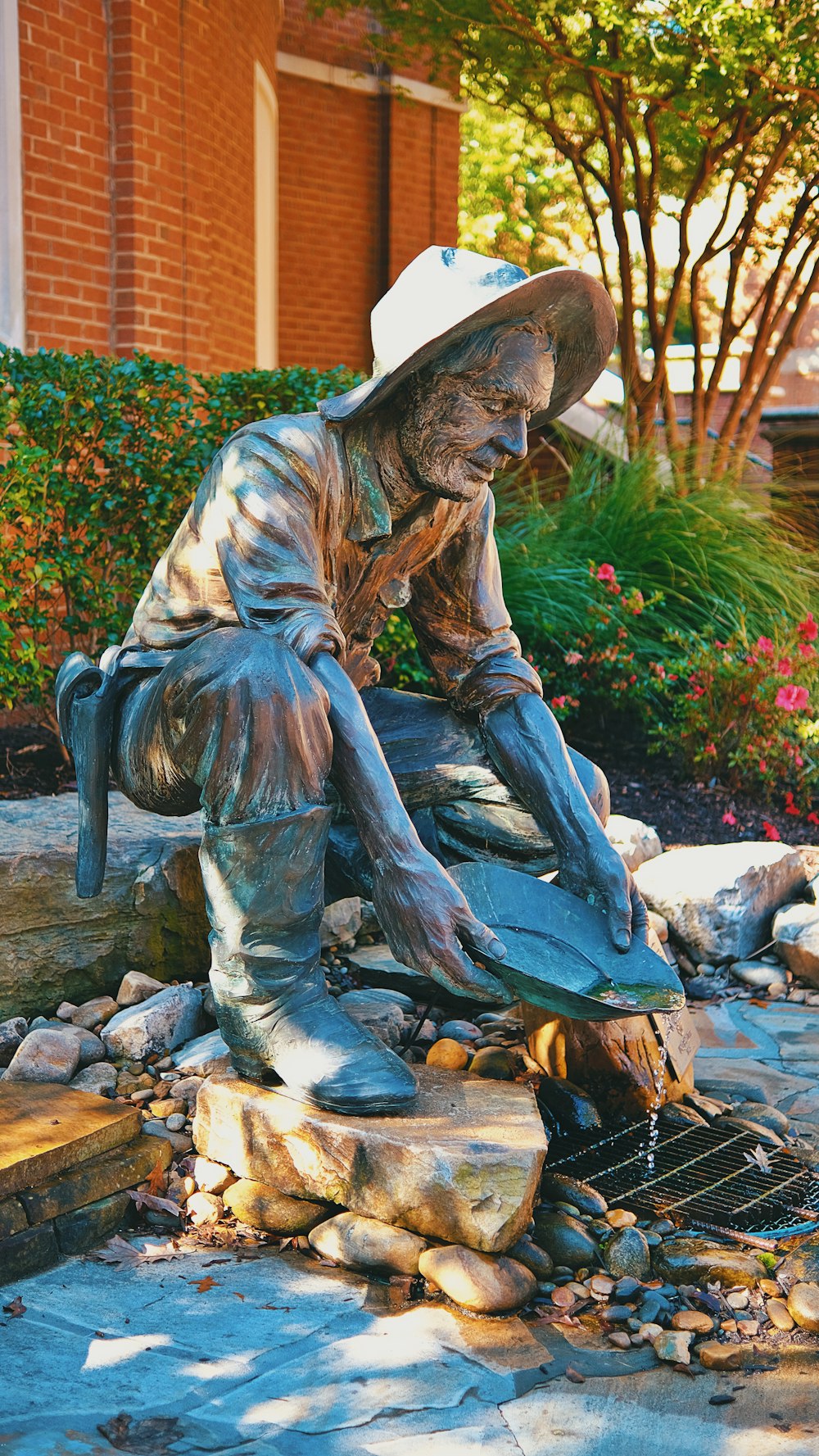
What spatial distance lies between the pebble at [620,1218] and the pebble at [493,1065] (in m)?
0.55

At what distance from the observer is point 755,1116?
10.5 feet

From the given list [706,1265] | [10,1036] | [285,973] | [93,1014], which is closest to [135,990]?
[93,1014]

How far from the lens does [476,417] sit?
271 cm

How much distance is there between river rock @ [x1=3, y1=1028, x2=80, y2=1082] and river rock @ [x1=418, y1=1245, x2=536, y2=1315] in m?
1.12

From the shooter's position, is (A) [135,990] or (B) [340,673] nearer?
(B) [340,673]

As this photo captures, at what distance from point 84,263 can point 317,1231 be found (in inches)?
214

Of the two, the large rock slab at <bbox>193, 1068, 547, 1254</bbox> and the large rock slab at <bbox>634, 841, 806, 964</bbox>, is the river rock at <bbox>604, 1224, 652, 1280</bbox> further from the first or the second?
the large rock slab at <bbox>634, 841, 806, 964</bbox>

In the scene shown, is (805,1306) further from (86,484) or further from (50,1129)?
(86,484)

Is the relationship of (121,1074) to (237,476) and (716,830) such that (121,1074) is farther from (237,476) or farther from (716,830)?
(716,830)

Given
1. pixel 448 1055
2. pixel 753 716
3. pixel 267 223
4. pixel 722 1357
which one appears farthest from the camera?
pixel 267 223

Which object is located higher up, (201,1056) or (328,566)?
(328,566)

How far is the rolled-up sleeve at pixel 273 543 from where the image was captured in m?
2.60

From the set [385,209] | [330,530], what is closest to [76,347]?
[330,530]

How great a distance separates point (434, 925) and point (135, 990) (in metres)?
1.38
